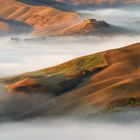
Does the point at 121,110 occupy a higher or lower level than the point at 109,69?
lower

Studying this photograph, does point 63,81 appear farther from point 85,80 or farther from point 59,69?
point 59,69

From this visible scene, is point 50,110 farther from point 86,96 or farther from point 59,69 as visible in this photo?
point 59,69

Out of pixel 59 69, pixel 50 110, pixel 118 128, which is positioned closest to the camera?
pixel 118 128

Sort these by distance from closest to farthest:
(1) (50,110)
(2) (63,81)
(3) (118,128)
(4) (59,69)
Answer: (3) (118,128) → (1) (50,110) → (2) (63,81) → (4) (59,69)

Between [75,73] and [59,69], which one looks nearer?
[75,73]

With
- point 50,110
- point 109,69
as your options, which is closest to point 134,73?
point 109,69

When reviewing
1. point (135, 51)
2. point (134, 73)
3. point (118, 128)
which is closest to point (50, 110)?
point (118, 128)

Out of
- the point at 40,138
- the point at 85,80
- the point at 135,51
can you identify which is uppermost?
the point at 135,51
